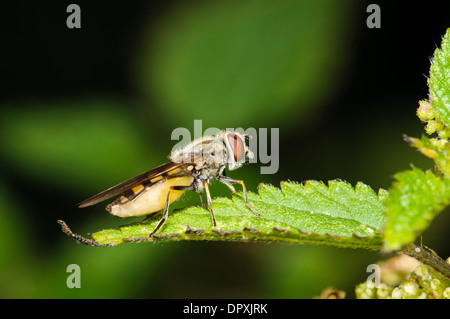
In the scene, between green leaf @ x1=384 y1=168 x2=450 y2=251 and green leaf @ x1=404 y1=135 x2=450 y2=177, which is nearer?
green leaf @ x1=384 y1=168 x2=450 y2=251

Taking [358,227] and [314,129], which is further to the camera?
[314,129]

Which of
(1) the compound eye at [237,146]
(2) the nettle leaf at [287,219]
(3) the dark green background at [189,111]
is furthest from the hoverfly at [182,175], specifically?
(3) the dark green background at [189,111]

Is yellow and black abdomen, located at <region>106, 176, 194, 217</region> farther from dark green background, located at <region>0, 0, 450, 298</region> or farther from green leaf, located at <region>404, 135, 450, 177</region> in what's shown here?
green leaf, located at <region>404, 135, 450, 177</region>

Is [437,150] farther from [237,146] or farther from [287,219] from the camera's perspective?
[237,146]

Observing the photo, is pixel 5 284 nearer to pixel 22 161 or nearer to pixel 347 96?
pixel 22 161

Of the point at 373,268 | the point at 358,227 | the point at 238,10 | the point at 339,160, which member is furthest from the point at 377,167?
the point at 358,227

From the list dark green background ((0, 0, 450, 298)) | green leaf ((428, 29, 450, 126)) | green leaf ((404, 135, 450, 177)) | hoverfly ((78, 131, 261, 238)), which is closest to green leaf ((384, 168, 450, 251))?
green leaf ((404, 135, 450, 177))

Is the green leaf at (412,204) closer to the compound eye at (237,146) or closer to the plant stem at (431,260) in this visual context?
the plant stem at (431,260)
